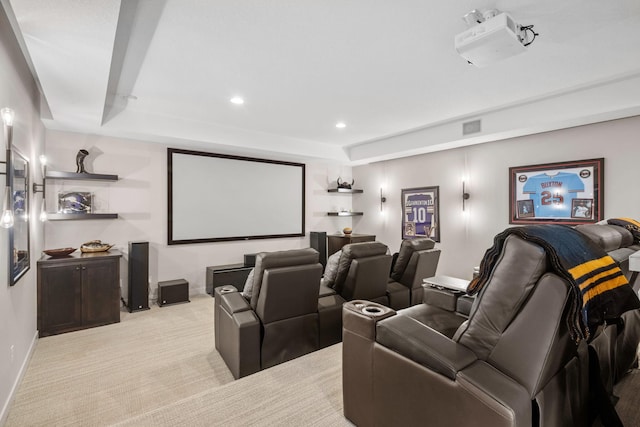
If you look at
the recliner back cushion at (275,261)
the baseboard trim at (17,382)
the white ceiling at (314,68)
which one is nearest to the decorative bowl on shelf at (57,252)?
the baseboard trim at (17,382)

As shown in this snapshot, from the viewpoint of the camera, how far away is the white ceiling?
6.98 ft

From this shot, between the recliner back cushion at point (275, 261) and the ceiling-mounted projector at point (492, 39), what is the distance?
2014 mm

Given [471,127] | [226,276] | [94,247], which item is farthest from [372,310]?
[94,247]

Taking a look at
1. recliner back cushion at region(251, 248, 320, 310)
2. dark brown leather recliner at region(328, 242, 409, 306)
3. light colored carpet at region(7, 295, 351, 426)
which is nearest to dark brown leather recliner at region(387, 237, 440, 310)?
dark brown leather recliner at region(328, 242, 409, 306)

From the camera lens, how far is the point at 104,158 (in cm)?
461

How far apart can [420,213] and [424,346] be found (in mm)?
4842

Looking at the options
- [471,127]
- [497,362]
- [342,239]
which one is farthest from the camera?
[342,239]

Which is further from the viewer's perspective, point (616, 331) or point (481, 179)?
point (481, 179)

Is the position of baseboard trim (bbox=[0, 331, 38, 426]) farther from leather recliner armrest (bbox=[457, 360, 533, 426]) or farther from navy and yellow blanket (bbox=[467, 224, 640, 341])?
navy and yellow blanket (bbox=[467, 224, 640, 341])

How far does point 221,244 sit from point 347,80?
148 inches

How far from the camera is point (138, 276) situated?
439 cm

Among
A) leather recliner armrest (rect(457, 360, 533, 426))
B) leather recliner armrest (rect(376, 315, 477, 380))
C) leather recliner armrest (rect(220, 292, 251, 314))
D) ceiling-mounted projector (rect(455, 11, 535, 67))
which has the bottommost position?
leather recliner armrest (rect(220, 292, 251, 314))

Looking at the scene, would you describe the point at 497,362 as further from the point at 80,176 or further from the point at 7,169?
the point at 80,176

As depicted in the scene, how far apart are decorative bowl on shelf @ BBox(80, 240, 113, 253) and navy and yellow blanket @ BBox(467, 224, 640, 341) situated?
4.57 meters
